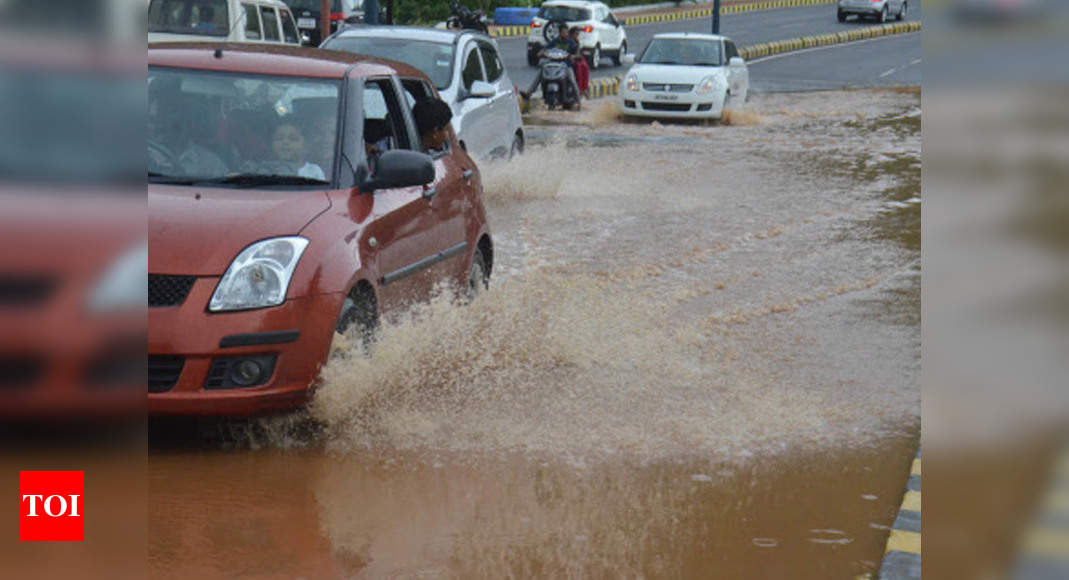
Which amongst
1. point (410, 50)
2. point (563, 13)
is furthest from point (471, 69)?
point (563, 13)

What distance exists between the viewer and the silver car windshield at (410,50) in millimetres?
13837

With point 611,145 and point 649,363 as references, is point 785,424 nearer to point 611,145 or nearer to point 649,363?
point 649,363

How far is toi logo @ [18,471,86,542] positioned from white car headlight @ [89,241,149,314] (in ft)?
0.78

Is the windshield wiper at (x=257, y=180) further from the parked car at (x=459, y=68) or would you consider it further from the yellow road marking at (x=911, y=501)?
the parked car at (x=459, y=68)

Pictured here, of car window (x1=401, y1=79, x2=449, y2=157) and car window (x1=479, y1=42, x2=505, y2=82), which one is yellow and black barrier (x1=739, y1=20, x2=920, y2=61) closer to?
car window (x1=479, y1=42, x2=505, y2=82)

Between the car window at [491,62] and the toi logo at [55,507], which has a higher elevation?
the car window at [491,62]

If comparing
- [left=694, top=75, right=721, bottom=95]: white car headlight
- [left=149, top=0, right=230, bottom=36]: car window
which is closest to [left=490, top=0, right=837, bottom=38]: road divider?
[left=694, top=75, right=721, bottom=95]: white car headlight

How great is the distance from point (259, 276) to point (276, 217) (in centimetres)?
34

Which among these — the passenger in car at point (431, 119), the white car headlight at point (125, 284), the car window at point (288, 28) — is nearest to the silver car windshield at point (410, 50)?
the passenger in car at point (431, 119)

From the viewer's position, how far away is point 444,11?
135 ft

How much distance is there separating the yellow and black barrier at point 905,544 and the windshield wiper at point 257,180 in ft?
9.42

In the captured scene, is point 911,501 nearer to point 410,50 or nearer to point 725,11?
point 410,50

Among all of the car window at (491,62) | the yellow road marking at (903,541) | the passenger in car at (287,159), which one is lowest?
the yellow road marking at (903,541)

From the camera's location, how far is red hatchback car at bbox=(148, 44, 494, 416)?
543 cm
